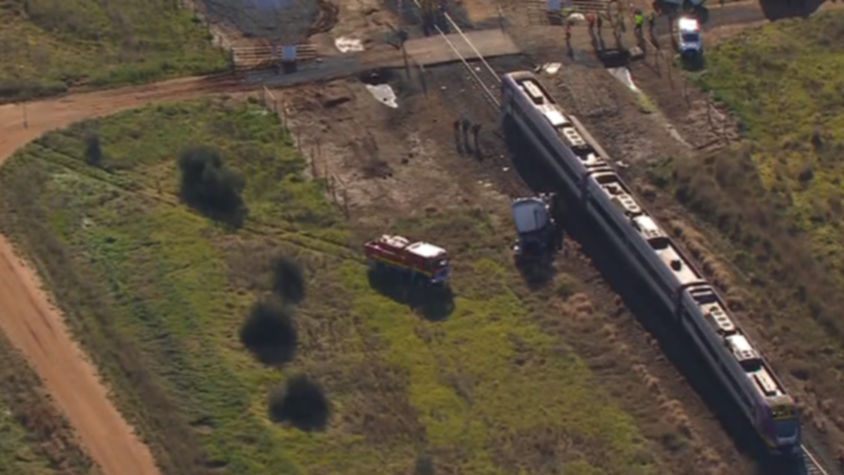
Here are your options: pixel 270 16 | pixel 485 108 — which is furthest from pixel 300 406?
pixel 270 16

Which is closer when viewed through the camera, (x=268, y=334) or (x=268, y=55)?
(x=268, y=334)

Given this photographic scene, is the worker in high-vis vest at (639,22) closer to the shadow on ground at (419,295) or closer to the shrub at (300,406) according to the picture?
the shadow on ground at (419,295)

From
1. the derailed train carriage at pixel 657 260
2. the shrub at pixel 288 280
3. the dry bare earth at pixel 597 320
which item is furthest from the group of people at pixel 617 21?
the shrub at pixel 288 280

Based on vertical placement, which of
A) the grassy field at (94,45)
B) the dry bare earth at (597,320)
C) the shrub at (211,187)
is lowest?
Answer: the dry bare earth at (597,320)

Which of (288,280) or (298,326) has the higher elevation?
(288,280)

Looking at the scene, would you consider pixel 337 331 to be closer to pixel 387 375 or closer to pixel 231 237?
pixel 387 375

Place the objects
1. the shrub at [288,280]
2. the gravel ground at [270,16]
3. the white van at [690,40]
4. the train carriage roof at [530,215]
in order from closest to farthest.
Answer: the shrub at [288,280] < the train carriage roof at [530,215] < the white van at [690,40] < the gravel ground at [270,16]

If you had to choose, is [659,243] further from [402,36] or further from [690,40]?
[402,36]
